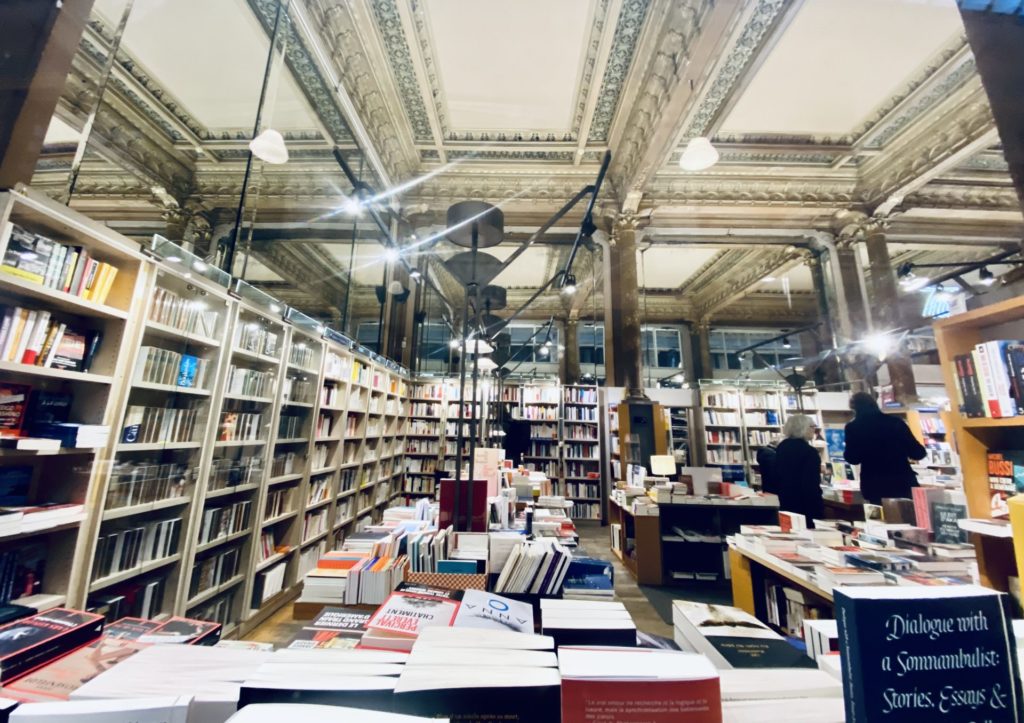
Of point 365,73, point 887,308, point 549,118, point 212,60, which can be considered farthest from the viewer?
point 887,308

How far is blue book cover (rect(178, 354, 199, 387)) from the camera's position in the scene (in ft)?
7.76

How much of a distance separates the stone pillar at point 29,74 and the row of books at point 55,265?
0.25 m

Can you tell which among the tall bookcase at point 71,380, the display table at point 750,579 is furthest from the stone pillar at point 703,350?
the tall bookcase at point 71,380

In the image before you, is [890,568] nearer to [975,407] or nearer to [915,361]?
[975,407]

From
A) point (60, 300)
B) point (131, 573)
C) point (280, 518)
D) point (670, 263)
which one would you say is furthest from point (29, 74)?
point (670, 263)

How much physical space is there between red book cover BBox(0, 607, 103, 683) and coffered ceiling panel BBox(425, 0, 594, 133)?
16.7 ft

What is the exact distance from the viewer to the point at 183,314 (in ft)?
7.80

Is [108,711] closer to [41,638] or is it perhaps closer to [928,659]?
[41,638]

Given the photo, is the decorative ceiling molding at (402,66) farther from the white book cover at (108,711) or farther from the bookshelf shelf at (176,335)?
the white book cover at (108,711)

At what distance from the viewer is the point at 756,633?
97 centimetres

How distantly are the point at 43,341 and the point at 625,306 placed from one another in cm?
591

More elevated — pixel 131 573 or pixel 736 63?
pixel 736 63

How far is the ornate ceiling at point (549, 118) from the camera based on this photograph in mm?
3777

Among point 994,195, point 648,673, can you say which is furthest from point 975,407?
point 994,195
